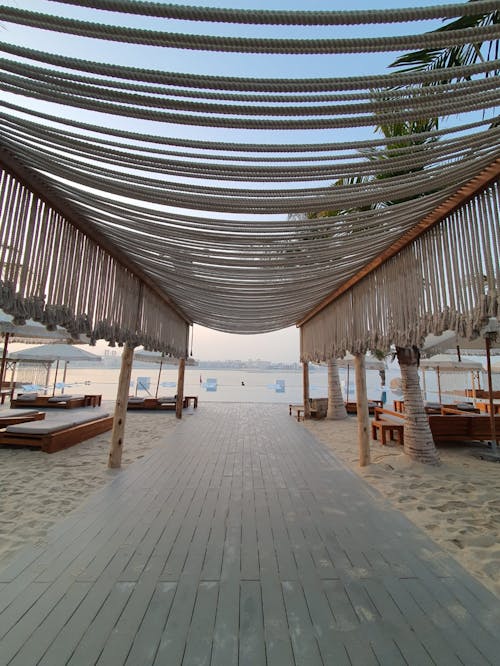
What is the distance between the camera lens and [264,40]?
109 centimetres

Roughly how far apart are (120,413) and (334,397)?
756 cm

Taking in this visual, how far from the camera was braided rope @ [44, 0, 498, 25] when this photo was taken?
3.13ft

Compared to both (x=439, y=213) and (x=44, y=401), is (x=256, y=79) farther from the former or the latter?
(x=44, y=401)

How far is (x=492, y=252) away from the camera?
2086mm

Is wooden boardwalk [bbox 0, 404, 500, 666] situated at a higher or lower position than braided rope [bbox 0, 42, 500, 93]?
lower

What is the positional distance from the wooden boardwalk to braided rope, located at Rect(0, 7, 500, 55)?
2725 mm

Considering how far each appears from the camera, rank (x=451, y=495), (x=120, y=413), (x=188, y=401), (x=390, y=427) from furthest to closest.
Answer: (x=188, y=401) < (x=390, y=427) < (x=120, y=413) < (x=451, y=495)

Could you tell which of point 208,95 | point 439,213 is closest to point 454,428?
point 439,213

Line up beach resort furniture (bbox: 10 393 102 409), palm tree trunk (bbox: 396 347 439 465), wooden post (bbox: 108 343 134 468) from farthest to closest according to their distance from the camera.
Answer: beach resort furniture (bbox: 10 393 102 409) → palm tree trunk (bbox: 396 347 439 465) → wooden post (bbox: 108 343 134 468)

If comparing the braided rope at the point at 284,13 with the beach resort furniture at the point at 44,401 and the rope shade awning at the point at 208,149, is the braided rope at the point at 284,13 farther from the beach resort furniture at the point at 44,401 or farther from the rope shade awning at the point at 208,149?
the beach resort furniture at the point at 44,401

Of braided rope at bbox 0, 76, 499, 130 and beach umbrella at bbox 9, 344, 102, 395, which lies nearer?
braided rope at bbox 0, 76, 499, 130

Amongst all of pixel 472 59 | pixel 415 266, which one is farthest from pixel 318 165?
pixel 472 59

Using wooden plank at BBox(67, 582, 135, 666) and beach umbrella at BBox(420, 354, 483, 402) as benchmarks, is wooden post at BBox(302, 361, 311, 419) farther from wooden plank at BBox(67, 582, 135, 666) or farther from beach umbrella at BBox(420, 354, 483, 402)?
wooden plank at BBox(67, 582, 135, 666)

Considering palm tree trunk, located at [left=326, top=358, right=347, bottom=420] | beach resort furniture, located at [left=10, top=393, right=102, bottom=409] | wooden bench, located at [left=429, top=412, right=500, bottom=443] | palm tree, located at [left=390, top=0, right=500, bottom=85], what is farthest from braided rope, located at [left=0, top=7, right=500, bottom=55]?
beach resort furniture, located at [left=10, top=393, right=102, bottom=409]
